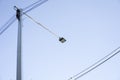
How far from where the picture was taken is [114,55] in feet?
6.40

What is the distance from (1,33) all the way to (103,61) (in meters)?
1.79

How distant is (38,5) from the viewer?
2713 mm

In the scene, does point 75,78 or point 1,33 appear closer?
point 75,78

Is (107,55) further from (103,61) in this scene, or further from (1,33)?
(1,33)

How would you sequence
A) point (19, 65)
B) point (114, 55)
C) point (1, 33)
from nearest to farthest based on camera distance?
point (114, 55) < point (19, 65) < point (1, 33)

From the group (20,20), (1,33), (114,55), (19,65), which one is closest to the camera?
(114,55)

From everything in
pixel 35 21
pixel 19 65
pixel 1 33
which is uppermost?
pixel 1 33

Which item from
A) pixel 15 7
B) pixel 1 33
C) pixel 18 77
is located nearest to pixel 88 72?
pixel 18 77

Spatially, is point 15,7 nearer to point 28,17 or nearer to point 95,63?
point 28,17

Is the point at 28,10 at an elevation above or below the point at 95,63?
above

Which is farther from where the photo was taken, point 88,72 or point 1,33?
point 1,33

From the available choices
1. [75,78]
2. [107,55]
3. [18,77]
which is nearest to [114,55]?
[107,55]

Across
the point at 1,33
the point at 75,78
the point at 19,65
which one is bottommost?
the point at 75,78

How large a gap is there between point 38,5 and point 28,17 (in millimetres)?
232
